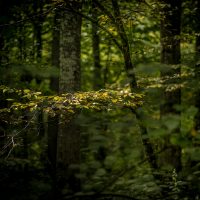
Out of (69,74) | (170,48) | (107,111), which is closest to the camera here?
(69,74)

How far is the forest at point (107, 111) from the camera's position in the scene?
299cm

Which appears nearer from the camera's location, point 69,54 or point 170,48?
point 69,54

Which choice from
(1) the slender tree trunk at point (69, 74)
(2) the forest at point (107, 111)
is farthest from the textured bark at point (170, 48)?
(1) the slender tree trunk at point (69, 74)

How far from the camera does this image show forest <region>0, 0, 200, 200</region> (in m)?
2.99

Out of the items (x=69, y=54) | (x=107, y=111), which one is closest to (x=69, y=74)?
(x=69, y=54)

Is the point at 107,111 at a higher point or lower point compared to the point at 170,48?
lower

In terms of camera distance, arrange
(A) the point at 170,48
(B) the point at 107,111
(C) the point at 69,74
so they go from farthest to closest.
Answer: (B) the point at 107,111 < (A) the point at 170,48 < (C) the point at 69,74

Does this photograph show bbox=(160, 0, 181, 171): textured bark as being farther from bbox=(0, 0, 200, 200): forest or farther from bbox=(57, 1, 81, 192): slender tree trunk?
bbox=(57, 1, 81, 192): slender tree trunk

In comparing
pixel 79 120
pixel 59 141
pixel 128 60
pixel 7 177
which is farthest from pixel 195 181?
pixel 59 141

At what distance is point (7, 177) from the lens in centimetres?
A: 374

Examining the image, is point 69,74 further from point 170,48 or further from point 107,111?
point 170,48

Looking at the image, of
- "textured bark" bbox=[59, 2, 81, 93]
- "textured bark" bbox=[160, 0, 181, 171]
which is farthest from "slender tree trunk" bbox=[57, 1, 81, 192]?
"textured bark" bbox=[160, 0, 181, 171]

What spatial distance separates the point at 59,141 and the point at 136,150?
17.2ft

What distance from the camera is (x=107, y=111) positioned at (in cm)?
938
